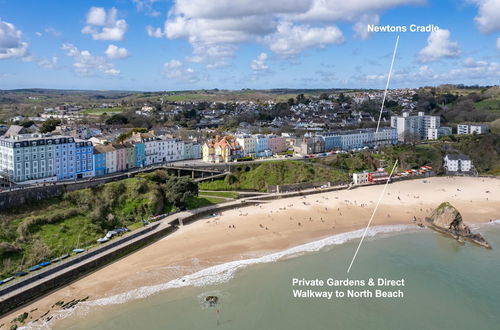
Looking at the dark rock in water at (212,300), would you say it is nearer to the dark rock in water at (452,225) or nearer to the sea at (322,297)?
the sea at (322,297)

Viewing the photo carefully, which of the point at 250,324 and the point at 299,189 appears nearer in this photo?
the point at 250,324

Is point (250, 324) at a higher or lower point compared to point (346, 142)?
lower

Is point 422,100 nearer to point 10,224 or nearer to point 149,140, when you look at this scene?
point 149,140

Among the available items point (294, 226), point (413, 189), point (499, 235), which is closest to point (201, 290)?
point (294, 226)

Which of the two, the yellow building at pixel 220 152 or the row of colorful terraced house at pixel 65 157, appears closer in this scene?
the row of colorful terraced house at pixel 65 157

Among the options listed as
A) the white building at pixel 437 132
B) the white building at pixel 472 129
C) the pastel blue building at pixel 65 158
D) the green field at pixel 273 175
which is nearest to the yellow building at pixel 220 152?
the green field at pixel 273 175

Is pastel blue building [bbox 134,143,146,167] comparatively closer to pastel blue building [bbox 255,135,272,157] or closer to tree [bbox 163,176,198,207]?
tree [bbox 163,176,198,207]

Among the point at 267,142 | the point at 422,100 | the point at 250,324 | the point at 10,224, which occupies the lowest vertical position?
the point at 250,324
